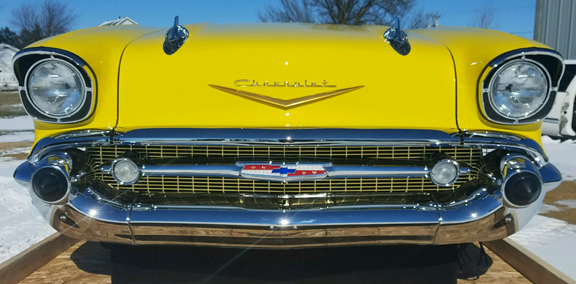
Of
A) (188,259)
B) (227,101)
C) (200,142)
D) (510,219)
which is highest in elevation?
(227,101)


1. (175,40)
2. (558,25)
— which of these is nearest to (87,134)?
(175,40)

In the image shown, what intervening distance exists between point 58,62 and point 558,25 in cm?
1170

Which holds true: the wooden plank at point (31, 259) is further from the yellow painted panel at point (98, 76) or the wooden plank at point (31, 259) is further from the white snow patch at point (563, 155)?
the white snow patch at point (563, 155)

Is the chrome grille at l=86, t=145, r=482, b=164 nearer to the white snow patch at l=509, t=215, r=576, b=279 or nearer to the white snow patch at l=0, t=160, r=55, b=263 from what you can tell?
the white snow patch at l=509, t=215, r=576, b=279

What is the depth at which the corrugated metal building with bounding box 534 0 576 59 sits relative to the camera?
10.8 meters

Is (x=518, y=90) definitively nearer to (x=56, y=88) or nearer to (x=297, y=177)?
(x=297, y=177)

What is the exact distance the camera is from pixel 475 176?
184 centimetres

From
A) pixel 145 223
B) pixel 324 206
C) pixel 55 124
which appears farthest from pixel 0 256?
pixel 324 206

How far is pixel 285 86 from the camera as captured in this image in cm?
175

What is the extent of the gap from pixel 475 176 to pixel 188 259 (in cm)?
115

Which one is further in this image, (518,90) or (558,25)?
(558,25)

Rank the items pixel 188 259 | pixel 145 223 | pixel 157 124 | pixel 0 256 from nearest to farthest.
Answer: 1. pixel 145 223
2. pixel 157 124
3. pixel 188 259
4. pixel 0 256

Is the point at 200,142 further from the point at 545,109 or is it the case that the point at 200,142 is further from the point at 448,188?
the point at 545,109

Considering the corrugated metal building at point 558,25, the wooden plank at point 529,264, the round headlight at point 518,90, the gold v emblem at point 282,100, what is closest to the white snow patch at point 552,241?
the wooden plank at point 529,264
